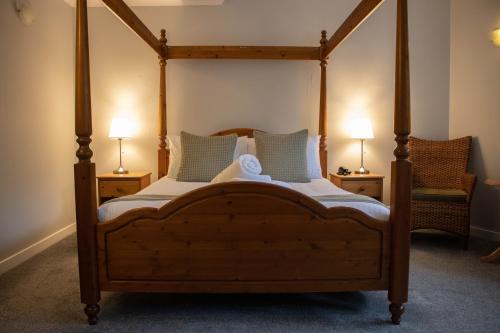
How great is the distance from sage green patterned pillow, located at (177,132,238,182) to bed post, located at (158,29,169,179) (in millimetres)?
539

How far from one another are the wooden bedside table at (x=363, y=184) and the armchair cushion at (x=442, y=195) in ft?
1.06

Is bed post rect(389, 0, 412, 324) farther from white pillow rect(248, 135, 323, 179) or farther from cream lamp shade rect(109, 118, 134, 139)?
cream lamp shade rect(109, 118, 134, 139)

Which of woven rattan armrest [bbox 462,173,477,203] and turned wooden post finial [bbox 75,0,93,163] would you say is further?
woven rattan armrest [bbox 462,173,477,203]

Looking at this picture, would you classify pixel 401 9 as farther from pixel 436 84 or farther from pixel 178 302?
pixel 436 84

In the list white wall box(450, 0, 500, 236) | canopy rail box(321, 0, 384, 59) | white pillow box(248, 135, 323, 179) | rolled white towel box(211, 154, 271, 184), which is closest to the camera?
canopy rail box(321, 0, 384, 59)

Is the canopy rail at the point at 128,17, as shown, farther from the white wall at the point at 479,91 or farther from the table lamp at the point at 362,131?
the white wall at the point at 479,91

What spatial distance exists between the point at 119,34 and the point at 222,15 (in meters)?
1.11

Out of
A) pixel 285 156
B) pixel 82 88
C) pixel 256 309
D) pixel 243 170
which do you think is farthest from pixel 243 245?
pixel 285 156

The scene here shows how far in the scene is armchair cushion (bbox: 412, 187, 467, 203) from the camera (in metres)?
3.08

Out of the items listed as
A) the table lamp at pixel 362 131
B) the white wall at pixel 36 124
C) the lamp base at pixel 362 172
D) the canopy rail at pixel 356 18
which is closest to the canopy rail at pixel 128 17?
the white wall at pixel 36 124

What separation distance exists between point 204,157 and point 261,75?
130 centimetres

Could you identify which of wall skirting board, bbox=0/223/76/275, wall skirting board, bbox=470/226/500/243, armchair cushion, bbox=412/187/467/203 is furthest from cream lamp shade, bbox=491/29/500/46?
wall skirting board, bbox=0/223/76/275

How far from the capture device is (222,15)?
12.3 feet

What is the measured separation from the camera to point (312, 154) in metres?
3.28
